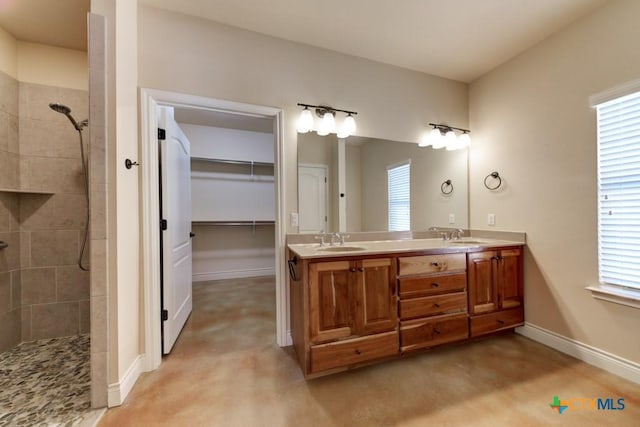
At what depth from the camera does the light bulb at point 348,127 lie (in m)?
2.32

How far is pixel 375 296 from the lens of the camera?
1788 millimetres

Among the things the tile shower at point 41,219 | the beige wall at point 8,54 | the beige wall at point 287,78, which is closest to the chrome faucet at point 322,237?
the beige wall at point 287,78

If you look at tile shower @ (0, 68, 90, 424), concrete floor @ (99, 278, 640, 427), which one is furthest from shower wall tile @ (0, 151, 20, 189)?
concrete floor @ (99, 278, 640, 427)

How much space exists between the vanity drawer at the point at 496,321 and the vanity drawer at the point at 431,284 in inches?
13.6

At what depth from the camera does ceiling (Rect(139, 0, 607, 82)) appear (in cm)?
183

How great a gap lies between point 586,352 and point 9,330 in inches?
181

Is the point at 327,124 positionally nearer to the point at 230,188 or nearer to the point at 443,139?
the point at 443,139

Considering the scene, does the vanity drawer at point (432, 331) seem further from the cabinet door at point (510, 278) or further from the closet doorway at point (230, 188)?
the closet doorway at point (230, 188)

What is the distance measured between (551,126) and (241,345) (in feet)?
10.9

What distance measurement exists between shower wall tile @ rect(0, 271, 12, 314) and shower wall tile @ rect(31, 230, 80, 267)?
0.16 m

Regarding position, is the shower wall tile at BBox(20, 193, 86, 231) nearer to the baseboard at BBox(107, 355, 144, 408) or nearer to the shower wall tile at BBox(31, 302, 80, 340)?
the shower wall tile at BBox(31, 302, 80, 340)

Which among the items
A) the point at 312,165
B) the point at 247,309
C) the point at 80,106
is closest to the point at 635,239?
the point at 312,165

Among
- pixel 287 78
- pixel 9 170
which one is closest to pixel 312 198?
pixel 287 78

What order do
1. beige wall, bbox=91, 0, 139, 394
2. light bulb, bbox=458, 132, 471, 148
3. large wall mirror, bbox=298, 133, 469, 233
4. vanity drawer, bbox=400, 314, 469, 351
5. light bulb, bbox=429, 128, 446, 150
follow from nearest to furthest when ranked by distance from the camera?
beige wall, bbox=91, 0, 139, 394 → vanity drawer, bbox=400, 314, 469, 351 → large wall mirror, bbox=298, 133, 469, 233 → light bulb, bbox=429, 128, 446, 150 → light bulb, bbox=458, 132, 471, 148
